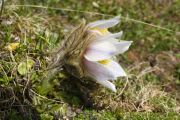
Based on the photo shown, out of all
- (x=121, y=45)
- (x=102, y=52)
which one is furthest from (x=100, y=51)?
(x=121, y=45)

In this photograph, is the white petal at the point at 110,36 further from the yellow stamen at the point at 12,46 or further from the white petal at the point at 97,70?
the yellow stamen at the point at 12,46

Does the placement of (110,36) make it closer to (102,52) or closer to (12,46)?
(102,52)

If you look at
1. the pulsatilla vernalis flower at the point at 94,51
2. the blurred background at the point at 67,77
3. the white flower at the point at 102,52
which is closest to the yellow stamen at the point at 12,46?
the blurred background at the point at 67,77

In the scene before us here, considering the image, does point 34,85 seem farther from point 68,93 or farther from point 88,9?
point 88,9

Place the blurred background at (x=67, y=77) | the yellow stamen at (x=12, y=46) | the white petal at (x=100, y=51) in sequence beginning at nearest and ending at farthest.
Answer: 1. the white petal at (x=100, y=51)
2. the blurred background at (x=67, y=77)
3. the yellow stamen at (x=12, y=46)

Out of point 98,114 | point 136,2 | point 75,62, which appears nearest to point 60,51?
point 75,62

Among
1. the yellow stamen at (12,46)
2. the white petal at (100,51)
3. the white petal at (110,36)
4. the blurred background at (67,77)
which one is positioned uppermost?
the white petal at (110,36)
